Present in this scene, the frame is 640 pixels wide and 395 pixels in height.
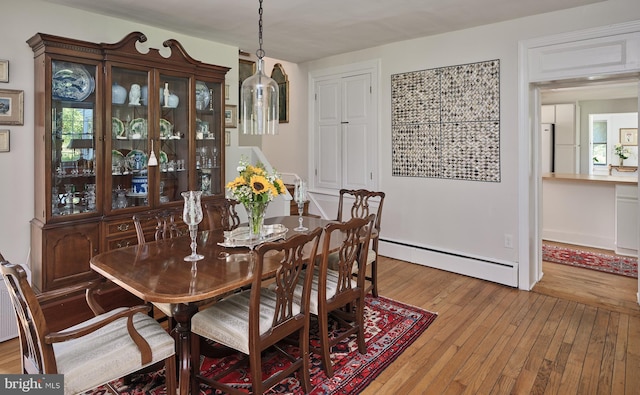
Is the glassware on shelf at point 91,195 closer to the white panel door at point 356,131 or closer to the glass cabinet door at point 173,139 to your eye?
the glass cabinet door at point 173,139

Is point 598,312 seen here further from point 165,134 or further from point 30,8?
point 30,8

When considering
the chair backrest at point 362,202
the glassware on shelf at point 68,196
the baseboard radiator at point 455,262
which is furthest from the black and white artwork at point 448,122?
the glassware on shelf at point 68,196

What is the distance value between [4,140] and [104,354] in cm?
218

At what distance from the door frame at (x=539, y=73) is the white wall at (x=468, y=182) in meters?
0.06

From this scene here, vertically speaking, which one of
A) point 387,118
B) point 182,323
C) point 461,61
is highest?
point 461,61

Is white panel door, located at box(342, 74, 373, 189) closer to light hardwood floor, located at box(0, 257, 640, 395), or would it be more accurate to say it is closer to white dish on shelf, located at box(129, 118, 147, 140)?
light hardwood floor, located at box(0, 257, 640, 395)

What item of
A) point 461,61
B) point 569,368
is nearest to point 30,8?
point 461,61

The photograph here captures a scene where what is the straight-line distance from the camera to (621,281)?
12.9ft

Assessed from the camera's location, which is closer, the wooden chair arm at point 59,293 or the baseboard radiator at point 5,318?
the wooden chair arm at point 59,293

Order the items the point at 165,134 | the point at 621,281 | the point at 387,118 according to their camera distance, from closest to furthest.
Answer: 1. the point at 165,134
2. the point at 621,281
3. the point at 387,118

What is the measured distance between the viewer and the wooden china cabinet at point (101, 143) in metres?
2.89

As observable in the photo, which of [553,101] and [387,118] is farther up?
[553,101]

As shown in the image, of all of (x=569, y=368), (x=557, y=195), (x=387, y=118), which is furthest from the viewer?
(x=557, y=195)

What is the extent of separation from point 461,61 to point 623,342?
2791 millimetres
